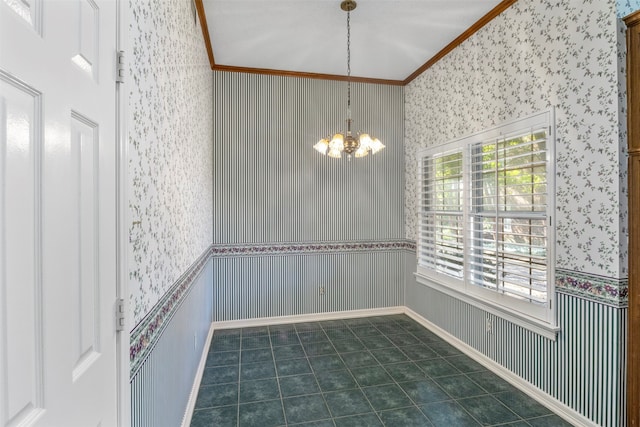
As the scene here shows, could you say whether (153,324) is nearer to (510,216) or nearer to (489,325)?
(510,216)

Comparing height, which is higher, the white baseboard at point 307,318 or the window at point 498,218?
the window at point 498,218

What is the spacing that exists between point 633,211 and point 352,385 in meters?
2.30

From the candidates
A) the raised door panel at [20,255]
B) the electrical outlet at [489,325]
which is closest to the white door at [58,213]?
the raised door panel at [20,255]

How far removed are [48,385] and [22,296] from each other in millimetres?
222

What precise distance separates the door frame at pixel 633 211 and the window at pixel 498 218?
1.61ft

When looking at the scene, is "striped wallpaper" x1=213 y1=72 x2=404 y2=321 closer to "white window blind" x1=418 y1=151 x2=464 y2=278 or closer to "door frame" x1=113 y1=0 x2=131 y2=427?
"white window blind" x1=418 y1=151 x2=464 y2=278

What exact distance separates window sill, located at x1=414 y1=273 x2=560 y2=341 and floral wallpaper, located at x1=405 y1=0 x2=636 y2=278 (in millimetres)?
497

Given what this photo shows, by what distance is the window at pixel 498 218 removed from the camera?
8.04 ft

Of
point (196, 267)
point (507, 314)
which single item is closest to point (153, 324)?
point (196, 267)

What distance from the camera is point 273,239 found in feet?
13.7

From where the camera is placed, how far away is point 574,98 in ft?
7.23

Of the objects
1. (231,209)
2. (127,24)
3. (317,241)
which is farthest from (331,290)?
(127,24)

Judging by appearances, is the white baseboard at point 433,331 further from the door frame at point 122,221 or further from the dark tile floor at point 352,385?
the door frame at point 122,221

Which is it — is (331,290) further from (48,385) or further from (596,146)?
(48,385)
